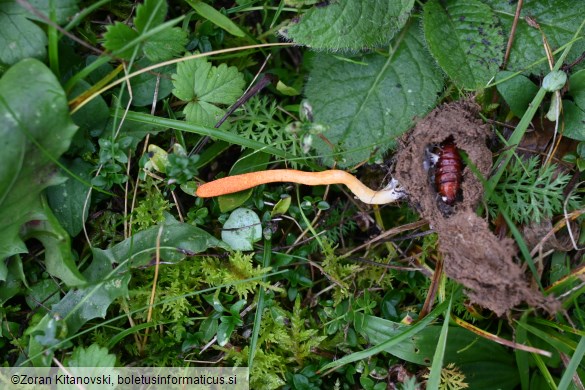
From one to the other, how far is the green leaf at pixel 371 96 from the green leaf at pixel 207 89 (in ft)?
1.37

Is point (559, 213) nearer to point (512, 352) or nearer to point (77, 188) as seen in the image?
point (512, 352)

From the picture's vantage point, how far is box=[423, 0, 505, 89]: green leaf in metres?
2.77

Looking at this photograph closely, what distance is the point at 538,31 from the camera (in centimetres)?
280

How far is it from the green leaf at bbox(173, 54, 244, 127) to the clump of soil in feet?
3.08

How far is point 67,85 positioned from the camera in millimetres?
2592

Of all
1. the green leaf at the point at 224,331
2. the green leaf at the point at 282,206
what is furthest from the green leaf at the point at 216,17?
the green leaf at the point at 224,331

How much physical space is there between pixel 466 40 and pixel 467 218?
97 centimetres

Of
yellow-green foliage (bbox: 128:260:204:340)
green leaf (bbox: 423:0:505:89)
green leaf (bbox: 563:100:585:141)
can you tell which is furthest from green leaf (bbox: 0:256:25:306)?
green leaf (bbox: 563:100:585:141)

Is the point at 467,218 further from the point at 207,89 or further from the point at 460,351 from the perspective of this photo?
the point at 207,89

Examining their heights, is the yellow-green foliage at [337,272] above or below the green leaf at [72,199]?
below

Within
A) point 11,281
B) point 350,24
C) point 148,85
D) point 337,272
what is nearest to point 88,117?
point 148,85

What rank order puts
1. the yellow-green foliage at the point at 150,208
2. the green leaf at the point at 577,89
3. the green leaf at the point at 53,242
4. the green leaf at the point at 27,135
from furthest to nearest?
1. the yellow-green foliage at the point at 150,208
2. the green leaf at the point at 577,89
3. the green leaf at the point at 53,242
4. the green leaf at the point at 27,135

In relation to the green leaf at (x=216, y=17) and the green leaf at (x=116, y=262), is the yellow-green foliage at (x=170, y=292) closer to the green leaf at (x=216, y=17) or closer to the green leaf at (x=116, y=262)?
the green leaf at (x=116, y=262)

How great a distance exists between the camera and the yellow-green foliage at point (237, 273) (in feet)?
9.21
